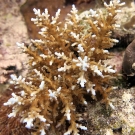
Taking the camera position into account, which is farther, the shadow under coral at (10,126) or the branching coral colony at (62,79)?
the shadow under coral at (10,126)

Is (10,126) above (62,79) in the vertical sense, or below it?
below

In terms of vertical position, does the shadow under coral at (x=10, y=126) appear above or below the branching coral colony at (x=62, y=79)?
below

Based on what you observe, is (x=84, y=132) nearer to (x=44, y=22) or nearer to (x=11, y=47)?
(x=44, y=22)

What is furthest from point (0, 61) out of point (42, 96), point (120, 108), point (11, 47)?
point (120, 108)

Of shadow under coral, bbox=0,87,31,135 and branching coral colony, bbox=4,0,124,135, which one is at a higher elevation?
branching coral colony, bbox=4,0,124,135

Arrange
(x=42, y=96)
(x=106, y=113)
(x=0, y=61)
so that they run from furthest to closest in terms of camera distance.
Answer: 1. (x=0, y=61)
2. (x=106, y=113)
3. (x=42, y=96)

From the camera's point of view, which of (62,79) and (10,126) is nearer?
(62,79)

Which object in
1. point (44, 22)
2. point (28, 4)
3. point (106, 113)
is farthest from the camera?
point (28, 4)

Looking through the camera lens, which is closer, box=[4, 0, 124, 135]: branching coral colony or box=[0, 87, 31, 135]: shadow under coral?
box=[4, 0, 124, 135]: branching coral colony
